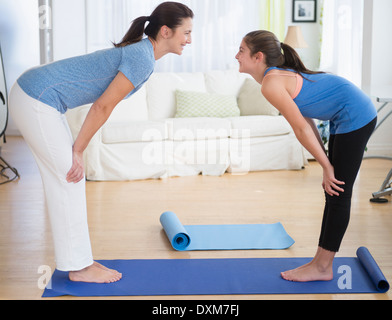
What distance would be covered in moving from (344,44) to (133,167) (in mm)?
3369

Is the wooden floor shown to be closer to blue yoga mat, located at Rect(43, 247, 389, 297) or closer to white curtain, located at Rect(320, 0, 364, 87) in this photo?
blue yoga mat, located at Rect(43, 247, 389, 297)

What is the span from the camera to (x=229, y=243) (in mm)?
3115

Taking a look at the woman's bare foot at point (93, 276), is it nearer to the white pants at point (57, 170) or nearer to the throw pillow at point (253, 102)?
the white pants at point (57, 170)

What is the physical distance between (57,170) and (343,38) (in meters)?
5.36

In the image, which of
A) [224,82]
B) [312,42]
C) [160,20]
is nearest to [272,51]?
[160,20]

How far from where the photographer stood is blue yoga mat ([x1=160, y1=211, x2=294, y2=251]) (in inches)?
119

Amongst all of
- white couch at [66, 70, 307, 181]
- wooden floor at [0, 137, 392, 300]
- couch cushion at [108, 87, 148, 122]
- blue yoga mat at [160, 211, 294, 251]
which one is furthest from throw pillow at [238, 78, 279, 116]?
blue yoga mat at [160, 211, 294, 251]

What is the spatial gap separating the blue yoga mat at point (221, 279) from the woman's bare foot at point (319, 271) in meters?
0.03

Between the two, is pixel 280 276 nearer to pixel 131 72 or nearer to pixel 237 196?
pixel 131 72

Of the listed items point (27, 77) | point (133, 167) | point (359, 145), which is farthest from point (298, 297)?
point (133, 167)

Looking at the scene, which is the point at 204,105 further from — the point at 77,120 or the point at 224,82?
the point at 77,120

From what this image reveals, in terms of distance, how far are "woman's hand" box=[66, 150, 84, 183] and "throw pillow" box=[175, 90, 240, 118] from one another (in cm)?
306

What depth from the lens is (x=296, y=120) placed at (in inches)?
90.7

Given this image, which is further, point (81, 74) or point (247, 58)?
point (247, 58)
